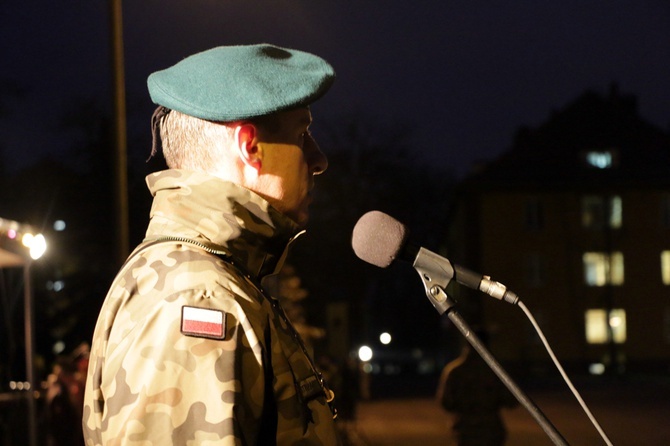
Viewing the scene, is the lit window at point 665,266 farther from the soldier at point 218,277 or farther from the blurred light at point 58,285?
the soldier at point 218,277

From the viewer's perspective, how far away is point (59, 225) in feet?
140

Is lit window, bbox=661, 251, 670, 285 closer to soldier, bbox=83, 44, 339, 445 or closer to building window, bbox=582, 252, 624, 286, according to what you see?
building window, bbox=582, 252, 624, 286

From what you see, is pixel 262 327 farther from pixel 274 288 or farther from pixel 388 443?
pixel 388 443

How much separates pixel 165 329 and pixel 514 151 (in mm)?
62220

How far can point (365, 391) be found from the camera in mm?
32875

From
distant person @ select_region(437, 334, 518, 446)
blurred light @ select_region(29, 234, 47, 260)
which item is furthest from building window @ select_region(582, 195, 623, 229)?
distant person @ select_region(437, 334, 518, 446)

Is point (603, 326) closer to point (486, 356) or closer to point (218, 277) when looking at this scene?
point (486, 356)

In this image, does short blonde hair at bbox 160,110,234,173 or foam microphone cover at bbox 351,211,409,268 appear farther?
foam microphone cover at bbox 351,211,409,268

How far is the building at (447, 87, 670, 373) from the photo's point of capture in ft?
192

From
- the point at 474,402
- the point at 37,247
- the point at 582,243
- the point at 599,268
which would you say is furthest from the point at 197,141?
the point at 599,268

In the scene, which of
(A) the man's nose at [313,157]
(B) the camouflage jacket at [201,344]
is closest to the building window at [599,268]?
(A) the man's nose at [313,157]

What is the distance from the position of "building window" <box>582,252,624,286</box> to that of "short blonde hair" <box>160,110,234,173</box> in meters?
59.5

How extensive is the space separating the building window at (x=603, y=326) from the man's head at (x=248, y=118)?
5854 centimetres

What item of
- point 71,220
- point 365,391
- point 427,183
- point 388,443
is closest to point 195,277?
point 388,443
